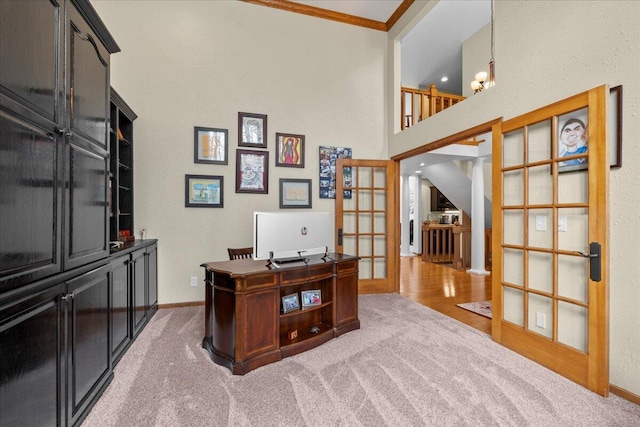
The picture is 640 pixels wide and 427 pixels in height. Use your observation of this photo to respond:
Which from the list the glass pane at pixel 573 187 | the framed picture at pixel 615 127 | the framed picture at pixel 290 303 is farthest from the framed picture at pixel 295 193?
the framed picture at pixel 615 127

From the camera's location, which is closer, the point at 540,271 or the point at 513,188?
the point at 540,271

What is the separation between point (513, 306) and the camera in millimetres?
2680

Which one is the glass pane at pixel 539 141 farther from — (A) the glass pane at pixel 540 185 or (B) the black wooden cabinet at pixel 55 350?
(B) the black wooden cabinet at pixel 55 350

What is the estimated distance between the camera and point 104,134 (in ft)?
6.96

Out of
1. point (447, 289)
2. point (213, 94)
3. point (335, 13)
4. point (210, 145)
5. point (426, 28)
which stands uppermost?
point (426, 28)

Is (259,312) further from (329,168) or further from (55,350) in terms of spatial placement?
(329,168)

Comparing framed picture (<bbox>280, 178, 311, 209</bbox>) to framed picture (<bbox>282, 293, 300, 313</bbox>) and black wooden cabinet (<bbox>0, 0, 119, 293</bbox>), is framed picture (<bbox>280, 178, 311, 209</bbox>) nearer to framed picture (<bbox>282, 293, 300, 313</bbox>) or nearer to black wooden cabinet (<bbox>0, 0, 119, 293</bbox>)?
framed picture (<bbox>282, 293, 300, 313</bbox>)

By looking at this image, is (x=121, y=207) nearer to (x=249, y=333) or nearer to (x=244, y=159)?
(x=244, y=159)

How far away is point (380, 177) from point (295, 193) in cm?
141

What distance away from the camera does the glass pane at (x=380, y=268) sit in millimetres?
4582

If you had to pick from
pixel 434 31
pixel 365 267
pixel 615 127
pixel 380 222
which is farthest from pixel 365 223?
pixel 434 31

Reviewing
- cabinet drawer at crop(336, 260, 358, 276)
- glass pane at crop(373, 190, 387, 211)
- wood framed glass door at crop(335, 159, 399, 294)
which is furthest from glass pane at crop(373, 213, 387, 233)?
cabinet drawer at crop(336, 260, 358, 276)

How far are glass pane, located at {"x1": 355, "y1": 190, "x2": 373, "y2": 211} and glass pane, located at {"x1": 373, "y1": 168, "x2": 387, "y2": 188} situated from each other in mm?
208

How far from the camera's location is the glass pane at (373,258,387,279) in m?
4.58
